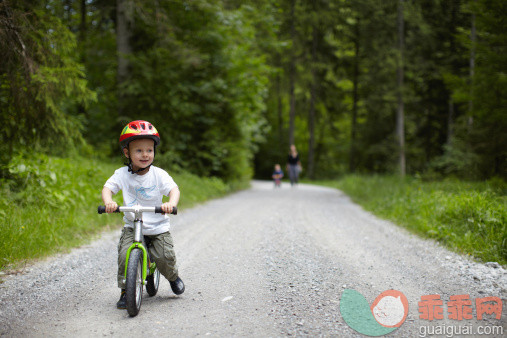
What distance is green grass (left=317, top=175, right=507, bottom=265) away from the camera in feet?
17.3

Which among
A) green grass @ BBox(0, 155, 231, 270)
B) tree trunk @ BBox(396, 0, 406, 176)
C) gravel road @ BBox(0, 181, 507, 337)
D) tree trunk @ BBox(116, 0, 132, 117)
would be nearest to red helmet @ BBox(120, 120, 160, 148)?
gravel road @ BBox(0, 181, 507, 337)

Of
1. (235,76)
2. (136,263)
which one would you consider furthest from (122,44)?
(136,263)

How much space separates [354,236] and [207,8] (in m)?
9.17

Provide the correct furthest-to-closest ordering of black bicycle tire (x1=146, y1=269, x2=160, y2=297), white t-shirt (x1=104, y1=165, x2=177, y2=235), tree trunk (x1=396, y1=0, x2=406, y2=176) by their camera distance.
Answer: tree trunk (x1=396, y1=0, x2=406, y2=176) < black bicycle tire (x1=146, y1=269, x2=160, y2=297) < white t-shirt (x1=104, y1=165, x2=177, y2=235)

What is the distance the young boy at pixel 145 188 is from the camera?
3.38 meters

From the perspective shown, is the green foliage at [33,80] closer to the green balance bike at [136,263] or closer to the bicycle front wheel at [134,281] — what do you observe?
the green balance bike at [136,263]

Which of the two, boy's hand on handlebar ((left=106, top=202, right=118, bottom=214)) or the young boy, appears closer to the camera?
boy's hand on handlebar ((left=106, top=202, right=118, bottom=214))

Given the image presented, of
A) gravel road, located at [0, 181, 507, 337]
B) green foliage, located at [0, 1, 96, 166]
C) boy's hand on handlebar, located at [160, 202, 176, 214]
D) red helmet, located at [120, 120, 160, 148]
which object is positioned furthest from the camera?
green foliage, located at [0, 1, 96, 166]

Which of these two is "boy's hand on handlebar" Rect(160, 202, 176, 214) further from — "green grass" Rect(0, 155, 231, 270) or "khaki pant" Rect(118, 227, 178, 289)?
"green grass" Rect(0, 155, 231, 270)

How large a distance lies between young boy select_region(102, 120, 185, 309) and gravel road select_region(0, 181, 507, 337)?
0.50m

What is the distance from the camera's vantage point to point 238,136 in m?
15.8

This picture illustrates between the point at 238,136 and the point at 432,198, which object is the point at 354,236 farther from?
the point at 238,136

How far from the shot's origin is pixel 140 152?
135 inches

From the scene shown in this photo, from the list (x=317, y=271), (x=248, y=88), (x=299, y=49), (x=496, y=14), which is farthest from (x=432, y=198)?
(x=299, y=49)
